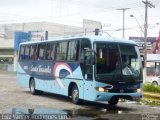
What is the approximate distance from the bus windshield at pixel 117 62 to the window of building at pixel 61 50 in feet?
9.80

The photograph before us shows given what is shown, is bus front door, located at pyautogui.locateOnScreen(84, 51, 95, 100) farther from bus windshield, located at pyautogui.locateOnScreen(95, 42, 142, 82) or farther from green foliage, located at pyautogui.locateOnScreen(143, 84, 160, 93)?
green foliage, located at pyautogui.locateOnScreen(143, 84, 160, 93)

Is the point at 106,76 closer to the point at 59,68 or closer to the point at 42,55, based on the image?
the point at 59,68

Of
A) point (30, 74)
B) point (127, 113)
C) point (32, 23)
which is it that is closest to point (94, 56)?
point (127, 113)

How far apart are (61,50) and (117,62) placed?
13.3 feet

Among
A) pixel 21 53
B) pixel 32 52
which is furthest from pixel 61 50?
pixel 21 53

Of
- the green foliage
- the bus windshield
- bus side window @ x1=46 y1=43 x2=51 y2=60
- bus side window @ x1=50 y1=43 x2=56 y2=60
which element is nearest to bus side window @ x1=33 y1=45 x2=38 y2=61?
bus side window @ x1=46 y1=43 x2=51 y2=60

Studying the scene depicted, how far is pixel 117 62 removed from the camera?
16922 mm

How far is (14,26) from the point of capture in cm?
8938

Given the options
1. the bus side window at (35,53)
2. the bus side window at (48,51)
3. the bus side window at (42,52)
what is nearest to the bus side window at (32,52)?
the bus side window at (35,53)

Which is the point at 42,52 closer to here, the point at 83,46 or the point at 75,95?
the point at 75,95

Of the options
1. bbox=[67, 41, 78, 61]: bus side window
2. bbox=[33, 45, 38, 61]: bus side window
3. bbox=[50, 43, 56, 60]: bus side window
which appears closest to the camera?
bbox=[67, 41, 78, 61]: bus side window

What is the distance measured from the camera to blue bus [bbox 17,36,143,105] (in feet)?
54.5

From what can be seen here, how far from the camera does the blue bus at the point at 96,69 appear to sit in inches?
655

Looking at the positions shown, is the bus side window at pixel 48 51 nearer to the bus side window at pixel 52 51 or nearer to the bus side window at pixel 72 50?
the bus side window at pixel 52 51
